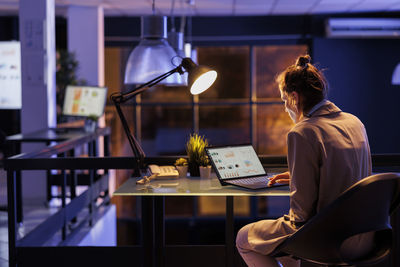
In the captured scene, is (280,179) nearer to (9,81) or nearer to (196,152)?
(196,152)

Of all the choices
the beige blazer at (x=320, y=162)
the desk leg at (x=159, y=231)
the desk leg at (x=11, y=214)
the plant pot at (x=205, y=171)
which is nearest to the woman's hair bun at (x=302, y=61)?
the beige blazer at (x=320, y=162)

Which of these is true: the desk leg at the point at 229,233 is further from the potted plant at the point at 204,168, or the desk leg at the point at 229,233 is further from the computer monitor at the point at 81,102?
the computer monitor at the point at 81,102

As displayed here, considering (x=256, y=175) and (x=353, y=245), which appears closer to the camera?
(x=353, y=245)

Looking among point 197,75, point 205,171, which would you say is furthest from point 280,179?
point 197,75

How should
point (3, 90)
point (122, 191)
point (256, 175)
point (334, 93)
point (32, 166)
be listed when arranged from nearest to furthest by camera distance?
1. point (122, 191)
2. point (256, 175)
3. point (32, 166)
4. point (3, 90)
5. point (334, 93)

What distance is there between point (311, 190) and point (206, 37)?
286 inches

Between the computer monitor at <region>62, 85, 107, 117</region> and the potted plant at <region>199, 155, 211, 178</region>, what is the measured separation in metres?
3.46

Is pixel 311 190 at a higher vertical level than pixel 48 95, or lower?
lower

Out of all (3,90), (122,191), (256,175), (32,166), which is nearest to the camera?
(122,191)

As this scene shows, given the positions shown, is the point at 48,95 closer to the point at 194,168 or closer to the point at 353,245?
the point at 194,168

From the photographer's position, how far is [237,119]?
34.8 m

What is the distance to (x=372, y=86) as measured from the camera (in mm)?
8867

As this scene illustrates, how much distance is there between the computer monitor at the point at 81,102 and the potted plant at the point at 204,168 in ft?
11.4

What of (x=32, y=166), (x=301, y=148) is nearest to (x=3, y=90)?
(x=32, y=166)
